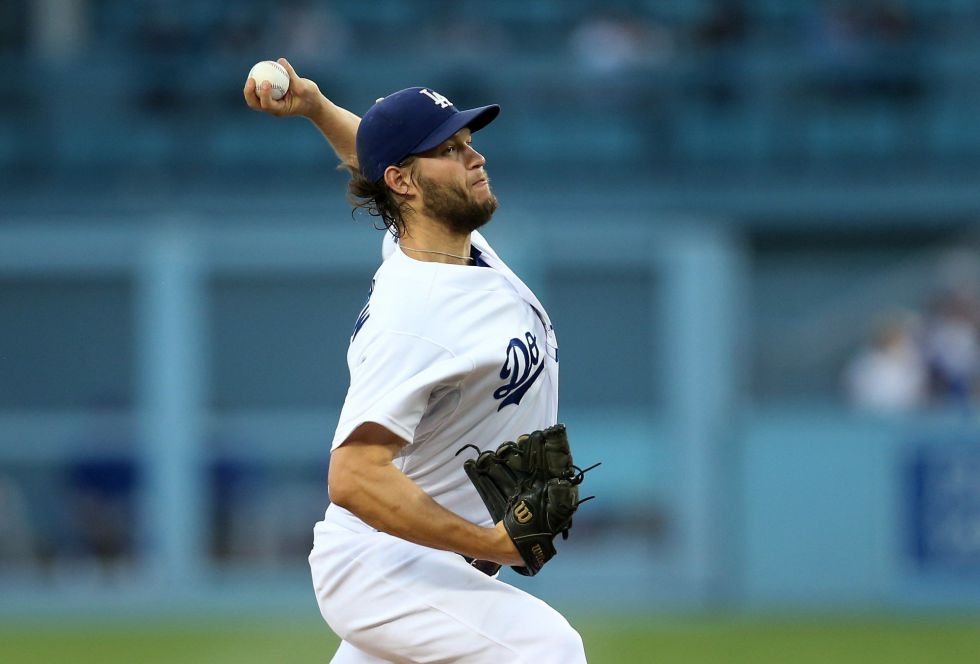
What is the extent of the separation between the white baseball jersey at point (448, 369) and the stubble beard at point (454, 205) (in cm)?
13

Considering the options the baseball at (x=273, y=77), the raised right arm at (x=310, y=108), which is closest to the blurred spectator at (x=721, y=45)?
the raised right arm at (x=310, y=108)

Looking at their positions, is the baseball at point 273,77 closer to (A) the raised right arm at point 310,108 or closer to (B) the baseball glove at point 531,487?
(A) the raised right arm at point 310,108

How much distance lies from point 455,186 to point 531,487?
0.88 metres

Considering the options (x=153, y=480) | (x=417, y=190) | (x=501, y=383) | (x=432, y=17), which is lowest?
(x=153, y=480)

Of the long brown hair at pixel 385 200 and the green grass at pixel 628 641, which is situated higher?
the long brown hair at pixel 385 200

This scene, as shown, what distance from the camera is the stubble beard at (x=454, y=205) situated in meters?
4.45

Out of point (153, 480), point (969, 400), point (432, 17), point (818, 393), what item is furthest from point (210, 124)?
point (969, 400)

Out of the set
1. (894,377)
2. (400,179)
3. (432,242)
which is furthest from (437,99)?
(894,377)

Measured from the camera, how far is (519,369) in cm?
435

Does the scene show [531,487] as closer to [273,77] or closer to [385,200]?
[385,200]

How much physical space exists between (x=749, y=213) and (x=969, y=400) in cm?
447

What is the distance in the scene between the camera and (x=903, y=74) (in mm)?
16344

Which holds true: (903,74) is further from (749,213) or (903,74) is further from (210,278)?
(210,278)

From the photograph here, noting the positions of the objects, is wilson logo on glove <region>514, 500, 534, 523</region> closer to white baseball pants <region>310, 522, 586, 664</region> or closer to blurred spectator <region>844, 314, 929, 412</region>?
white baseball pants <region>310, 522, 586, 664</region>
